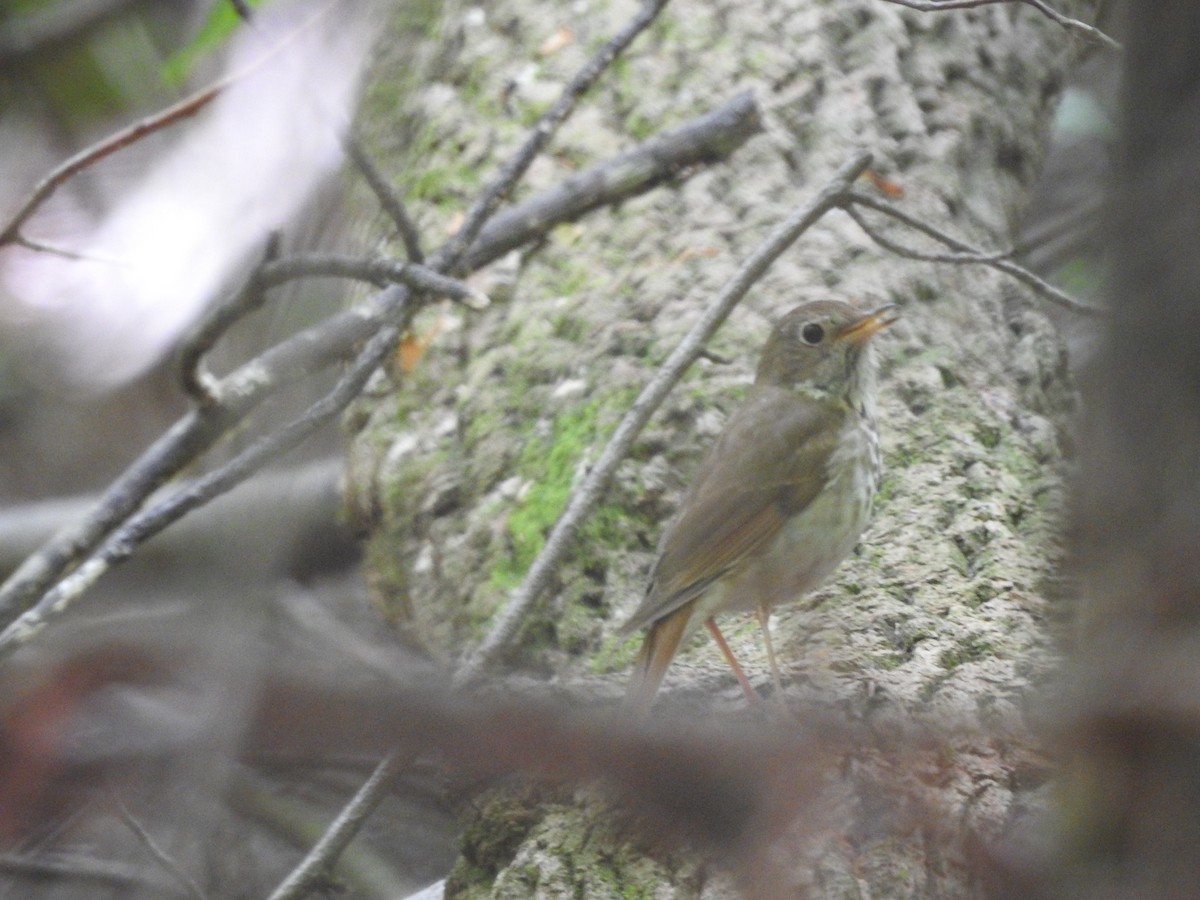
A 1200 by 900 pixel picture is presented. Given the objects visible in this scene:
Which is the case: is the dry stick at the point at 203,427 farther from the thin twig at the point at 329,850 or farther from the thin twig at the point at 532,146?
the thin twig at the point at 329,850

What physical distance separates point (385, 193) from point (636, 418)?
61 cm

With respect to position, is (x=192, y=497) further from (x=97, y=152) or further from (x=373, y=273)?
(x=97, y=152)

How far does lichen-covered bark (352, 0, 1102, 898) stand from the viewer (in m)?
1.93

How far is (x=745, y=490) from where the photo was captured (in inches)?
95.9

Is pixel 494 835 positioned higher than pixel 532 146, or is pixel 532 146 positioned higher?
pixel 532 146

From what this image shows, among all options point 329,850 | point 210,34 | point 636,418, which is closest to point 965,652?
point 636,418

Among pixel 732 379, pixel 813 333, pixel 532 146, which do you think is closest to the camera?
pixel 813 333

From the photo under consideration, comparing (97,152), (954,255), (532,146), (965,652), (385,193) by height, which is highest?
(97,152)

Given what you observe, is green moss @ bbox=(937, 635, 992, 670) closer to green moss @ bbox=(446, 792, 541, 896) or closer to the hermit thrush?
the hermit thrush

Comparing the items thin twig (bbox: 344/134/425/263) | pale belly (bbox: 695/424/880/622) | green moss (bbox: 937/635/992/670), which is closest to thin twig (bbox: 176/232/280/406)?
thin twig (bbox: 344/134/425/263)

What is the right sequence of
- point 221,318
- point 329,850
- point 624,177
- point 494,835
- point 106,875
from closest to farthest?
point 494,835
point 329,850
point 106,875
point 221,318
point 624,177

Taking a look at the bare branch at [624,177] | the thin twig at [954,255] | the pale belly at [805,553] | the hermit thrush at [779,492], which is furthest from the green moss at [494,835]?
the bare branch at [624,177]

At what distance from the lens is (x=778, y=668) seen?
2.09 m

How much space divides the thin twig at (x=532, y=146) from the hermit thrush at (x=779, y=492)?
25.5 inches
